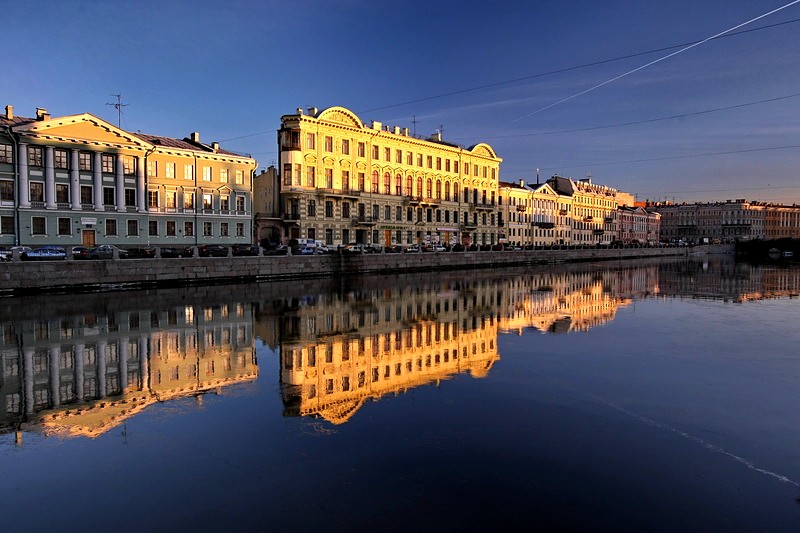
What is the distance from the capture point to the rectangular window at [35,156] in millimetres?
41006

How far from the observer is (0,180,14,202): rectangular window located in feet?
131

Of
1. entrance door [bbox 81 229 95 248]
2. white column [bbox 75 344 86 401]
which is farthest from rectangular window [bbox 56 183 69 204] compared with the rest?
white column [bbox 75 344 86 401]

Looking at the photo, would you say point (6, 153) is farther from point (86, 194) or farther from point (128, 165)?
point (128, 165)

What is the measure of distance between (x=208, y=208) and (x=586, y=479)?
164 ft

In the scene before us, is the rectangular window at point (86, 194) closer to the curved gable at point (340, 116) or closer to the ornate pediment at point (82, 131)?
the ornate pediment at point (82, 131)

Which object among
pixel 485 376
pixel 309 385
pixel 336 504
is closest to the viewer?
pixel 336 504

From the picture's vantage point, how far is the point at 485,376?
13.5 m

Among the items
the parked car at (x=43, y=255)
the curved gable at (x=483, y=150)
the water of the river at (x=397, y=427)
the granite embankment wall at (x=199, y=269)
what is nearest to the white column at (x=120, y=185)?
the parked car at (x=43, y=255)

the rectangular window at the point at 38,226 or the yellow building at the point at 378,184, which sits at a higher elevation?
the yellow building at the point at 378,184

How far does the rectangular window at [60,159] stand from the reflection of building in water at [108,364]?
2570 centimetres

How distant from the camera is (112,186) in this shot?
45.8 meters

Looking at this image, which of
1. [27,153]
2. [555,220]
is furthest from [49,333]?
[555,220]

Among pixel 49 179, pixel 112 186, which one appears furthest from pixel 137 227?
pixel 49 179

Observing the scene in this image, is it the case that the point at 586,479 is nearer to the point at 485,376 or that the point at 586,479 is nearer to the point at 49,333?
the point at 485,376
